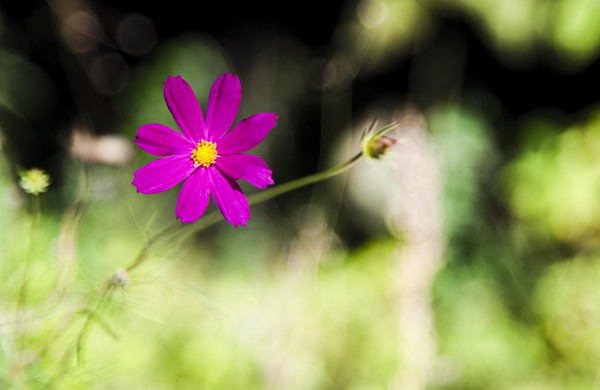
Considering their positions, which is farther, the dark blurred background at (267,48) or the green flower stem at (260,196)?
the dark blurred background at (267,48)

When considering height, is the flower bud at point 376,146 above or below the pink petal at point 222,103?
below

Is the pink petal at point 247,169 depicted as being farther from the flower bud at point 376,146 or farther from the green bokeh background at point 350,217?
the green bokeh background at point 350,217

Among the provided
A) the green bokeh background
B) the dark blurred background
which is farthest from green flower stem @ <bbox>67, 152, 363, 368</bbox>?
the dark blurred background

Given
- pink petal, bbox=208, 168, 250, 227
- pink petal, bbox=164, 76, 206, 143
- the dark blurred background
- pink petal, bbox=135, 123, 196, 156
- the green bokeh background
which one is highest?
the dark blurred background

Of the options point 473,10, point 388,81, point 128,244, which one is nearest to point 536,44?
point 473,10

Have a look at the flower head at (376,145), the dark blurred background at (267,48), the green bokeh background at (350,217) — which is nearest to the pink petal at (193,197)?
the flower head at (376,145)

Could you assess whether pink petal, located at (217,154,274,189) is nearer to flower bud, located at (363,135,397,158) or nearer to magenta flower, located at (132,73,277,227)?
magenta flower, located at (132,73,277,227)

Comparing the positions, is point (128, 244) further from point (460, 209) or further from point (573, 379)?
point (573, 379)
